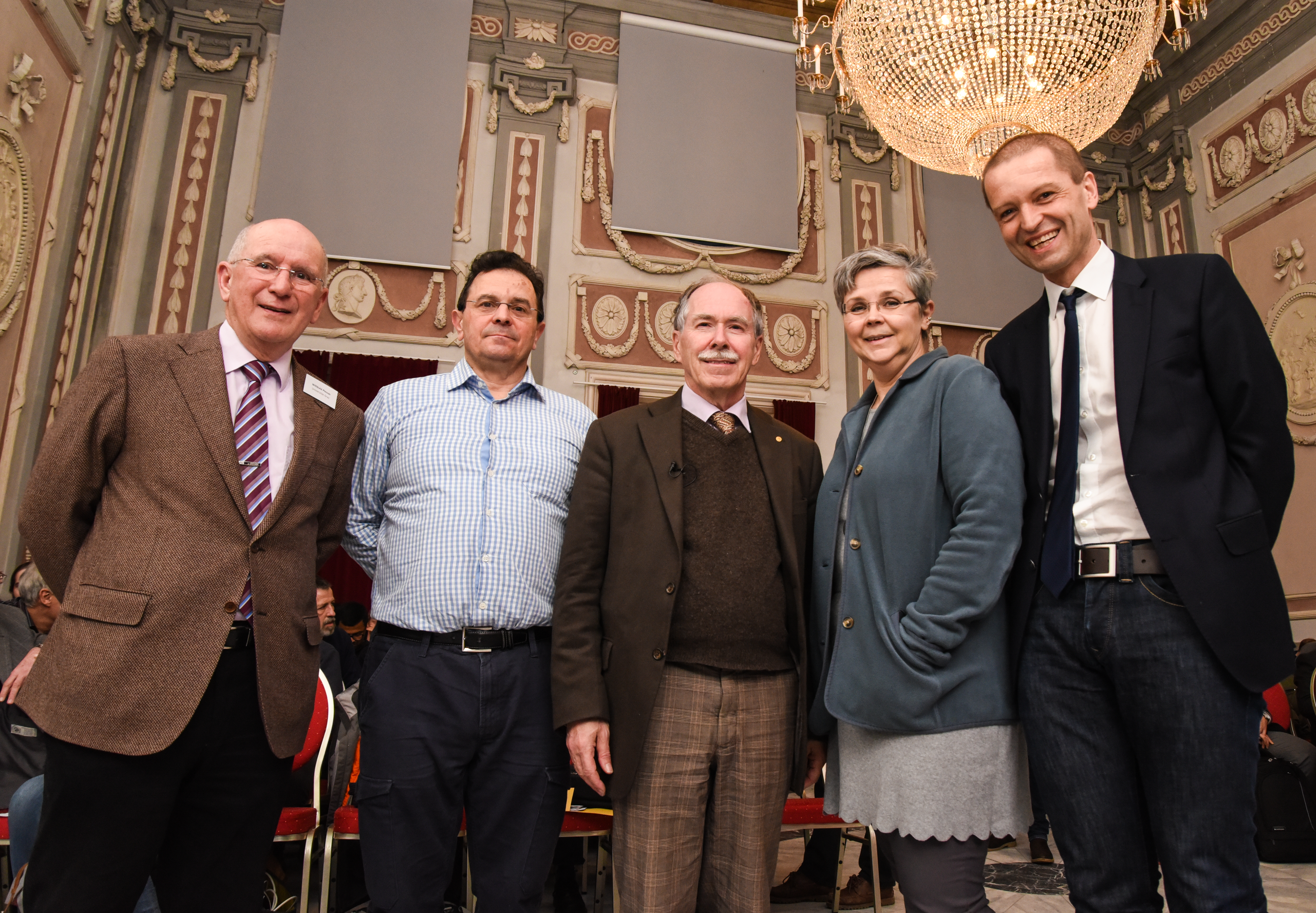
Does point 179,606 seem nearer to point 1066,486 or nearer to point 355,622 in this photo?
point 1066,486

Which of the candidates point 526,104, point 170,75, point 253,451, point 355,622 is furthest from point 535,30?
point 253,451

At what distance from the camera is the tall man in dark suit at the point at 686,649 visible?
1.54 meters

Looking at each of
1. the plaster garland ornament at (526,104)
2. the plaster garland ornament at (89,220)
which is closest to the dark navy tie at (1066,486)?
the plaster garland ornament at (89,220)

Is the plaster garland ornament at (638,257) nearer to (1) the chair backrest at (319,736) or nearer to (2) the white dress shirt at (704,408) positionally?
(1) the chair backrest at (319,736)

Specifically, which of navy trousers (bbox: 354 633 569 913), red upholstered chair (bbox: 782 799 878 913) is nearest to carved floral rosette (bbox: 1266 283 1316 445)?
red upholstered chair (bbox: 782 799 878 913)

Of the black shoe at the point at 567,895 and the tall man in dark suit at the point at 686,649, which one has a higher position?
the tall man in dark suit at the point at 686,649

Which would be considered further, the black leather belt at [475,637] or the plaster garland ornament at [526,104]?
the plaster garland ornament at [526,104]

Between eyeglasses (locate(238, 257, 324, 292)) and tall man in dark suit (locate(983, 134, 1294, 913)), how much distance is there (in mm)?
1347

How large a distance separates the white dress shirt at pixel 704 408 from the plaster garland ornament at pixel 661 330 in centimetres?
407

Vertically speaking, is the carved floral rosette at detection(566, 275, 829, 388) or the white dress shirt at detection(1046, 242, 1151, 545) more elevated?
the carved floral rosette at detection(566, 275, 829, 388)

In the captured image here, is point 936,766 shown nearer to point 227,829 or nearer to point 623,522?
point 623,522

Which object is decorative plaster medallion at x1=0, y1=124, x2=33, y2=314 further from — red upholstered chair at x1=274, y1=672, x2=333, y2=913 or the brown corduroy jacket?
the brown corduroy jacket

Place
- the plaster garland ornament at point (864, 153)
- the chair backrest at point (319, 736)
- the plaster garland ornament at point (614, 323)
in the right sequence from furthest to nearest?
the plaster garland ornament at point (864, 153) → the plaster garland ornament at point (614, 323) → the chair backrest at point (319, 736)

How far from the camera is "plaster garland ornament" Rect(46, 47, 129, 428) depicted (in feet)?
15.2
